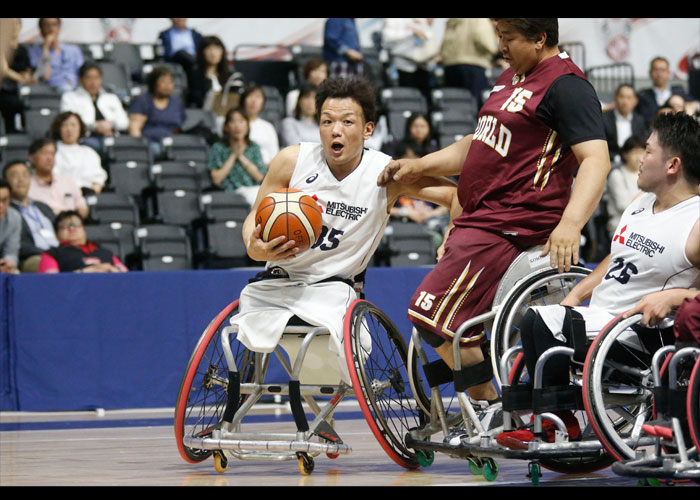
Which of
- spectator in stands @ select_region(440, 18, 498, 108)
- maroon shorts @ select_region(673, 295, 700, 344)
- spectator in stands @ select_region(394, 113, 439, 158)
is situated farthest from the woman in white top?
maroon shorts @ select_region(673, 295, 700, 344)

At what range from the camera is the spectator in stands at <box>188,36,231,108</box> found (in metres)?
11.2

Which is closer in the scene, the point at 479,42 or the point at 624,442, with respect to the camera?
the point at 624,442

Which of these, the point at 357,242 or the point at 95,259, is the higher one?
the point at 357,242

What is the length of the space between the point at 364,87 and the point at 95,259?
4126mm

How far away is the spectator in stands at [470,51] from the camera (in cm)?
1189

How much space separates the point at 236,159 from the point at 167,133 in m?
1.15

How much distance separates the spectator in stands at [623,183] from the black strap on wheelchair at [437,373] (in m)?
5.79

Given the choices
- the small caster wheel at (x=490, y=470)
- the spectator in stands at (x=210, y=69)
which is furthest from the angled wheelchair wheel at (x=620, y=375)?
the spectator in stands at (x=210, y=69)

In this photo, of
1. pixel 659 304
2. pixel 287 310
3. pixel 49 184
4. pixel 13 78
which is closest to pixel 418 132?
pixel 49 184

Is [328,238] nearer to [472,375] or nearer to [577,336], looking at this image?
[472,375]
